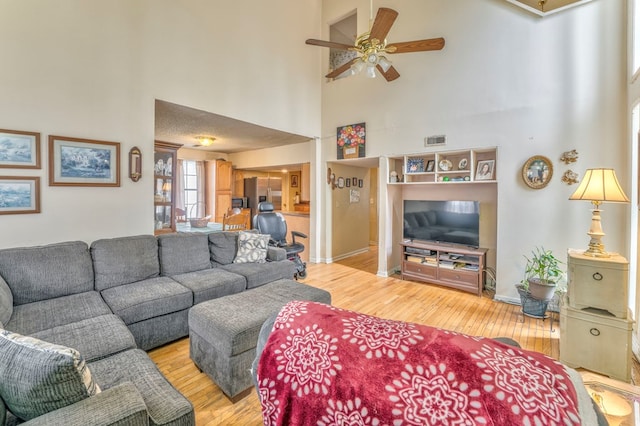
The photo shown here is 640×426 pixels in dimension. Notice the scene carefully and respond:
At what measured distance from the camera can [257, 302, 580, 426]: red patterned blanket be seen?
60cm

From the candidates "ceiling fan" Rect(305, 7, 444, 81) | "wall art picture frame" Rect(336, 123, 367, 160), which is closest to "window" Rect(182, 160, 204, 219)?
"wall art picture frame" Rect(336, 123, 367, 160)

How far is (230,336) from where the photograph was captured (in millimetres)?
1785

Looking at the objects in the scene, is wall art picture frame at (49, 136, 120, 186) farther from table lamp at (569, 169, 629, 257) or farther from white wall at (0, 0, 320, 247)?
table lamp at (569, 169, 629, 257)

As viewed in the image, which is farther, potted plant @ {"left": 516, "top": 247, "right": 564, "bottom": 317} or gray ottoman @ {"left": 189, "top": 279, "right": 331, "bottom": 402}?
potted plant @ {"left": 516, "top": 247, "right": 564, "bottom": 317}

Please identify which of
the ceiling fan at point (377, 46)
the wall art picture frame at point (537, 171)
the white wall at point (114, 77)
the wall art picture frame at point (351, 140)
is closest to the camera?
the white wall at point (114, 77)

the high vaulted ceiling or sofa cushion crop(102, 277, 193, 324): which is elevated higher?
the high vaulted ceiling

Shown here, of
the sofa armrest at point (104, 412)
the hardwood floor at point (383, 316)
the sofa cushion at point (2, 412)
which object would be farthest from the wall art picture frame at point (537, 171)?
the sofa cushion at point (2, 412)

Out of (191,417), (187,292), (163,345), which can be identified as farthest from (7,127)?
(191,417)

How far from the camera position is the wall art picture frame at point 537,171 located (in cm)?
334

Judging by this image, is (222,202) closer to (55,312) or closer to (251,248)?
(251,248)

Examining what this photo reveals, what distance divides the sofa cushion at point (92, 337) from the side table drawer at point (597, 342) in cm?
313

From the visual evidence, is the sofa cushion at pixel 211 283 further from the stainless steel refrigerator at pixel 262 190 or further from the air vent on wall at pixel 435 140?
the stainless steel refrigerator at pixel 262 190

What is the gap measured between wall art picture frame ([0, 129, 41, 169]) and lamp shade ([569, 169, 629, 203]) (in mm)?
4713

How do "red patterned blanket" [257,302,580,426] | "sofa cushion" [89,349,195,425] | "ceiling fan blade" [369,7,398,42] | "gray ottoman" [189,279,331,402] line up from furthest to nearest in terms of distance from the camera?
"ceiling fan blade" [369,7,398,42] < "gray ottoman" [189,279,331,402] < "sofa cushion" [89,349,195,425] < "red patterned blanket" [257,302,580,426]
